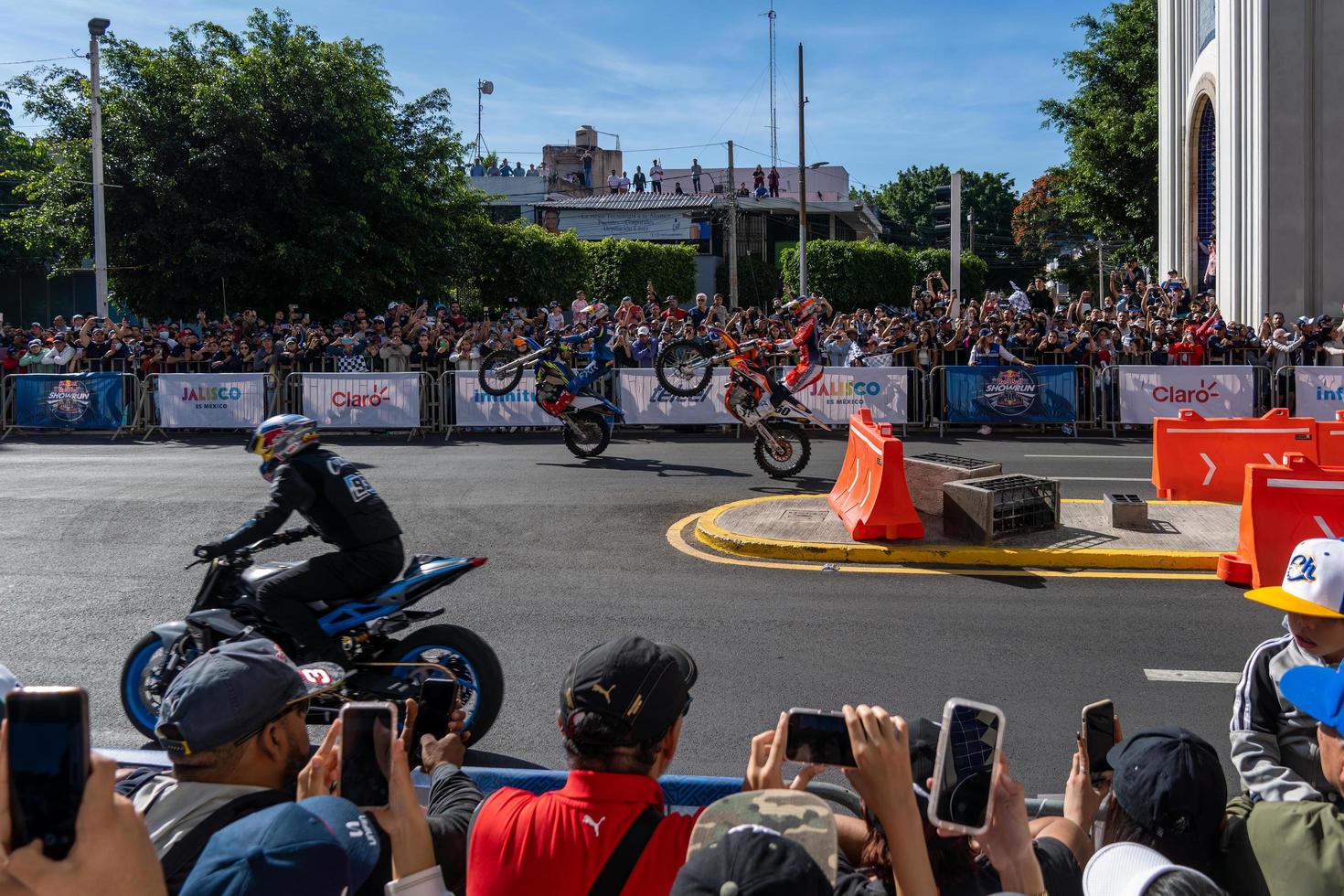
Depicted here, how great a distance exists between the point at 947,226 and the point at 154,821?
63.6ft

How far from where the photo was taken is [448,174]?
31938mm

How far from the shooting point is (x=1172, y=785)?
259 cm

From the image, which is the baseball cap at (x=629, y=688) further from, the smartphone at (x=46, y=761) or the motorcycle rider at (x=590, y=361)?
the motorcycle rider at (x=590, y=361)

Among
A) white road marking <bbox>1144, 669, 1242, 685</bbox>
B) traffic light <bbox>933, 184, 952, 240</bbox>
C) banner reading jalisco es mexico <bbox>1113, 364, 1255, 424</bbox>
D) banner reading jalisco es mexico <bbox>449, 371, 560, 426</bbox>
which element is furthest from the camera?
traffic light <bbox>933, 184, 952, 240</bbox>

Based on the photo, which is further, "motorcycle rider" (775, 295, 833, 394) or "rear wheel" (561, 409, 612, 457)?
"rear wheel" (561, 409, 612, 457)

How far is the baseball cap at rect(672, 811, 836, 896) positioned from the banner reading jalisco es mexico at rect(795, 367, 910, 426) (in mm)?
17092

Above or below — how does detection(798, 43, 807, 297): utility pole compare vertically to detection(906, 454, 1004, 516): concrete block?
above

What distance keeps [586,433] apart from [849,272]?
4266cm

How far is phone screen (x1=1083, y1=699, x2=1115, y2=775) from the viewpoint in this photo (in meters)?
2.73

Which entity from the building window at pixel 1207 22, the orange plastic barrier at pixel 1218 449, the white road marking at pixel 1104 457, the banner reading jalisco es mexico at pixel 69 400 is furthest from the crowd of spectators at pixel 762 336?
the building window at pixel 1207 22

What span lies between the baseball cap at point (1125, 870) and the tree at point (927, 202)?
93889mm

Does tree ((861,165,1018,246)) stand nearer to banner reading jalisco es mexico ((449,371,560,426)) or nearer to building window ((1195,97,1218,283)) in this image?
building window ((1195,97,1218,283))

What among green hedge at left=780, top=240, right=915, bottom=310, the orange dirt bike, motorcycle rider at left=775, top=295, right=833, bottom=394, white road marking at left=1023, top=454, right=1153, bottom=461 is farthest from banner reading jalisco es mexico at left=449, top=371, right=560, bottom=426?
green hedge at left=780, top=240, right=915, bottom=310

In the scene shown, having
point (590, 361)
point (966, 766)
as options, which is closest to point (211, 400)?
point (590, 361)
